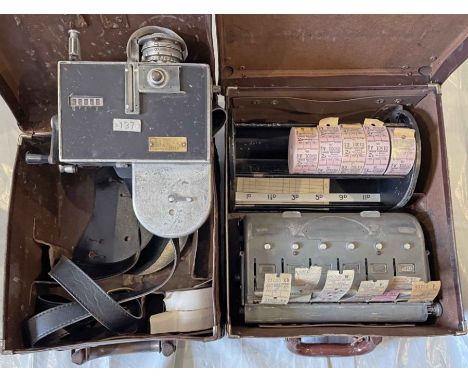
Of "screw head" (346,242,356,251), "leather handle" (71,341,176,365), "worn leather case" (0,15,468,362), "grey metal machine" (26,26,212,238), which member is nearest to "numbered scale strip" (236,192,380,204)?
"worn leather case" (0,15,468,362)

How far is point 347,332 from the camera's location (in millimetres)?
1146

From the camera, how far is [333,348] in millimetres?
1287

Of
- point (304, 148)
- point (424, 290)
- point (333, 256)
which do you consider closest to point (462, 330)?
point (424, 290)

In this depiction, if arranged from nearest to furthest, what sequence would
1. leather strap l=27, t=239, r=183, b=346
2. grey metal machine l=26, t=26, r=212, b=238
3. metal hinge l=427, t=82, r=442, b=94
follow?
grey metal machine l=26, t=26, r=212, b=238 < leather strap l=27, t=239, r=183, b=346 < metal hinge l=427, t=82, r=442, b=94

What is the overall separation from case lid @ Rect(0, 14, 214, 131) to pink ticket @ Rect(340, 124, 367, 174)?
37cm

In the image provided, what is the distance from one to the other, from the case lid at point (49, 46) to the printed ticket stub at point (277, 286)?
0.52 metres

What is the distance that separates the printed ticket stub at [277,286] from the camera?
1.16 meters

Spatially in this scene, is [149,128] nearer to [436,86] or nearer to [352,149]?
[352,149]

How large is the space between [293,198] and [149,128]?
Answer: 0.47 m

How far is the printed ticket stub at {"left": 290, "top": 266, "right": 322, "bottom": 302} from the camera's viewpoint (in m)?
1.18

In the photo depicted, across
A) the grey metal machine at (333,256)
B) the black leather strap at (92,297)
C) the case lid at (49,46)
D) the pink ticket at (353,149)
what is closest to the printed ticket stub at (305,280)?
the grey metal machine at (333,256)

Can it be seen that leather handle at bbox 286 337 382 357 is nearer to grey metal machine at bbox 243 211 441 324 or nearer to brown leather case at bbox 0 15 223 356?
grey metal machine at bbox 243 211 441 324

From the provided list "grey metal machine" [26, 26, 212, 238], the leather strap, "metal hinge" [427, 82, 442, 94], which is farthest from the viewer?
"metal hinge" [427, 82, 442, 94]

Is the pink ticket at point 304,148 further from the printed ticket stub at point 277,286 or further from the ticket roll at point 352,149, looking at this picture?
the printed ticket stub at point 277,286
